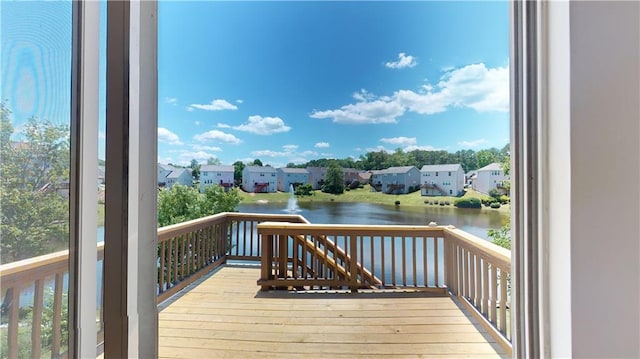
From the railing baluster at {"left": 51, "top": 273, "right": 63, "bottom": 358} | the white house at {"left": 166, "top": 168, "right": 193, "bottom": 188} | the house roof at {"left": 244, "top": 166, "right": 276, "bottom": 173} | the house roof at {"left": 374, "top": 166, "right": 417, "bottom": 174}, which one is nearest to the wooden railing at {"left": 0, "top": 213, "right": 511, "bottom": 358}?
the white house at {"left": 166, "top": 168, "right": 193, "bottom": 188}

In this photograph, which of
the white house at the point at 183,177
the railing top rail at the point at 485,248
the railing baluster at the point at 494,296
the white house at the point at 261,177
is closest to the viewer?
the railing top rail at the point at 485,248

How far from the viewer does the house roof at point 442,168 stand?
119 inches

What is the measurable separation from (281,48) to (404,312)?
11.1ft

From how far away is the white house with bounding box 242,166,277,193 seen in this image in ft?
11.5

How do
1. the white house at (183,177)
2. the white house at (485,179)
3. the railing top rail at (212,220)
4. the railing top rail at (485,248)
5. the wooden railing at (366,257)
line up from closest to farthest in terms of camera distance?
the railing top rail at (485,248), the white house at (485,179), the wooden railing at (366,257), the railing top rail at (212,220), the white house at (183,177)

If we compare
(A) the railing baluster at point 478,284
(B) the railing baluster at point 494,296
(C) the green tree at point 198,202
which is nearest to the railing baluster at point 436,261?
(A) the railing baluster at point 478,284

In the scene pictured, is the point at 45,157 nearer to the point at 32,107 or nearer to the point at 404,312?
the point at 32,107

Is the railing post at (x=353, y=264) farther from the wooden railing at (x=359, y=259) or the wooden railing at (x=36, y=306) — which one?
the wooden railing at (x=36, y=306)

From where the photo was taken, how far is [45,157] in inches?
21.1

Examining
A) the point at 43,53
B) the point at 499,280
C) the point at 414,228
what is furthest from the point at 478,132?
the point at 43,53

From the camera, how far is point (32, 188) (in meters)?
0.52

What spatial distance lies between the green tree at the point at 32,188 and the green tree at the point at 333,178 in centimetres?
294

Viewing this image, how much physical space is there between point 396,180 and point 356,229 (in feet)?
3.34

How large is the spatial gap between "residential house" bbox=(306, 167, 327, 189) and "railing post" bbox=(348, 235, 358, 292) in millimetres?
995
